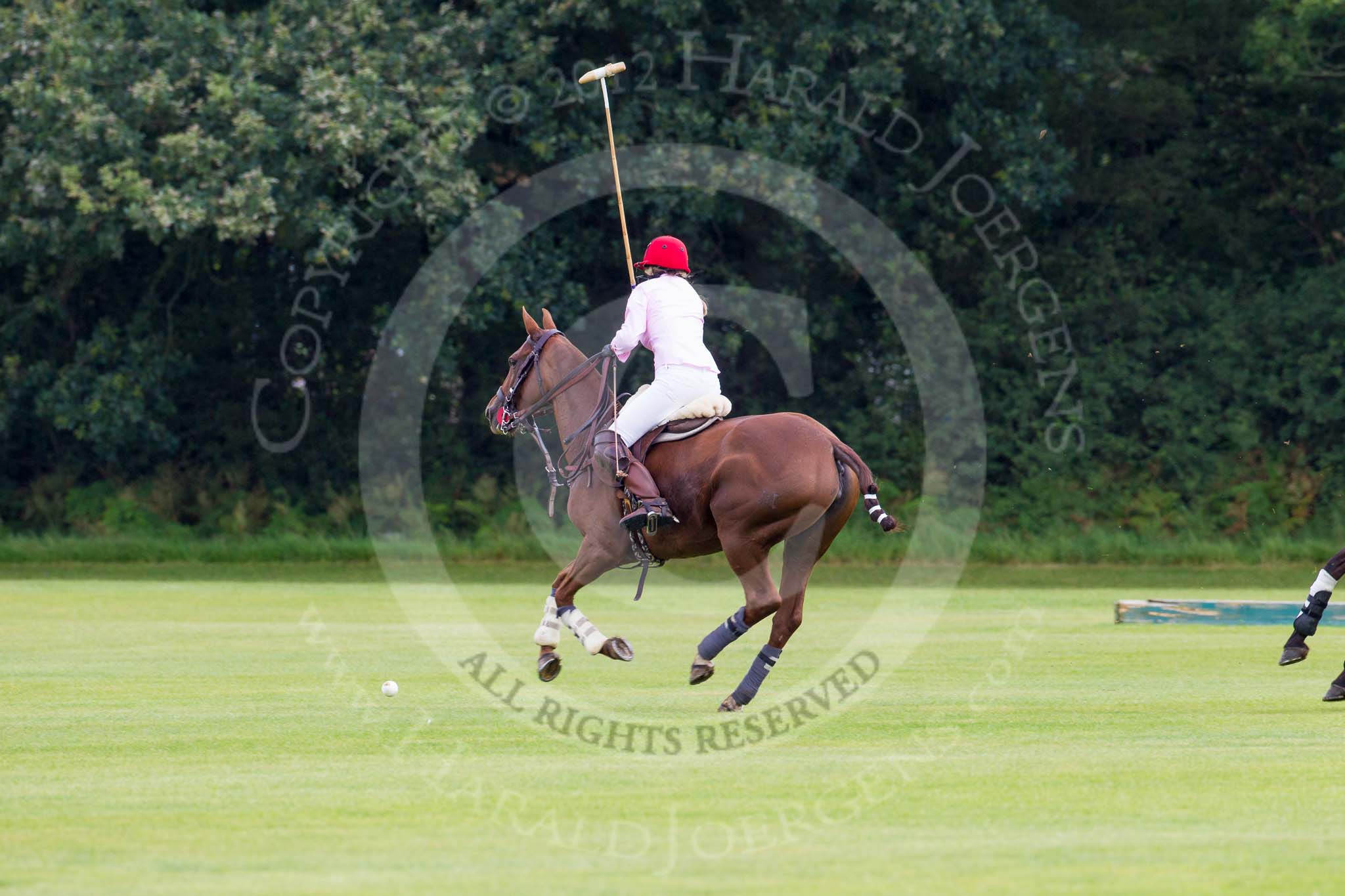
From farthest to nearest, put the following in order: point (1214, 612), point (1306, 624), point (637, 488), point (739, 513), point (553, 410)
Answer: point (1214, 612) < point (553, 410) < point (1306, 624) < point (637, 488) < point (739, 513)

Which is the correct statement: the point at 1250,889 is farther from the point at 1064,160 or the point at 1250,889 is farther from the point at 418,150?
the point at 1064,160

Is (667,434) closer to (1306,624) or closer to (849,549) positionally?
(1306,624)

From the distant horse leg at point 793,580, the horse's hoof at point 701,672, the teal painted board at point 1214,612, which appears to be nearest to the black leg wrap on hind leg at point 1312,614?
the distant horse leg at point 793,580

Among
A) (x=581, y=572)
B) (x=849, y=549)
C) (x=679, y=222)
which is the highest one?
(x=679, y=222)

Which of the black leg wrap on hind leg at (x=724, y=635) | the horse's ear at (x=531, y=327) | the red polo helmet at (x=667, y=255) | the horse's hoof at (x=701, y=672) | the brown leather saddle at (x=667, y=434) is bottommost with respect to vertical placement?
the horse's hoof at (x=701, y=672)

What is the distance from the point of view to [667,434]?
1155cm

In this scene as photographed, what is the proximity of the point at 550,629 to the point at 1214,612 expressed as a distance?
758cm

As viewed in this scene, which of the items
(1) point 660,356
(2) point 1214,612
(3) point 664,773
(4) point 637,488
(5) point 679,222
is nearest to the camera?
(3) point 664,773

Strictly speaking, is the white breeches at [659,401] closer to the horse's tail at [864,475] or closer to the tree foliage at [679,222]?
the horse's tail at [864,475]

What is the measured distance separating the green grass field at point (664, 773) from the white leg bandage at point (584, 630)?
43cm

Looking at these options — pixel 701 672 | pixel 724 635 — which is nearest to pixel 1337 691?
pixel 724 635

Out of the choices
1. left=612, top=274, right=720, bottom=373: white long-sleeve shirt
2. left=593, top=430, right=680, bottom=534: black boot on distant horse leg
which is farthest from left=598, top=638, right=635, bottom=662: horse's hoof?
left=612, top=274, right=720, bottom=373: white long-sleeve shirt

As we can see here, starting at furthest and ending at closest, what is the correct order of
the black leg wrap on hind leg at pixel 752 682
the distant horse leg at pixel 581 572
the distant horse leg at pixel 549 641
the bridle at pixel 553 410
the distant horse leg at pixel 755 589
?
the bridle at pixel 553 410, the distant horse leg at pixel 581 572, the distant horse leg at pixel 549 641, the distant horse leg at pixel 755 589, the black leg wrap on hind leg at pixel 752 682

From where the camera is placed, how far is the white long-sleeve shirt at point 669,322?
11.6 metres
